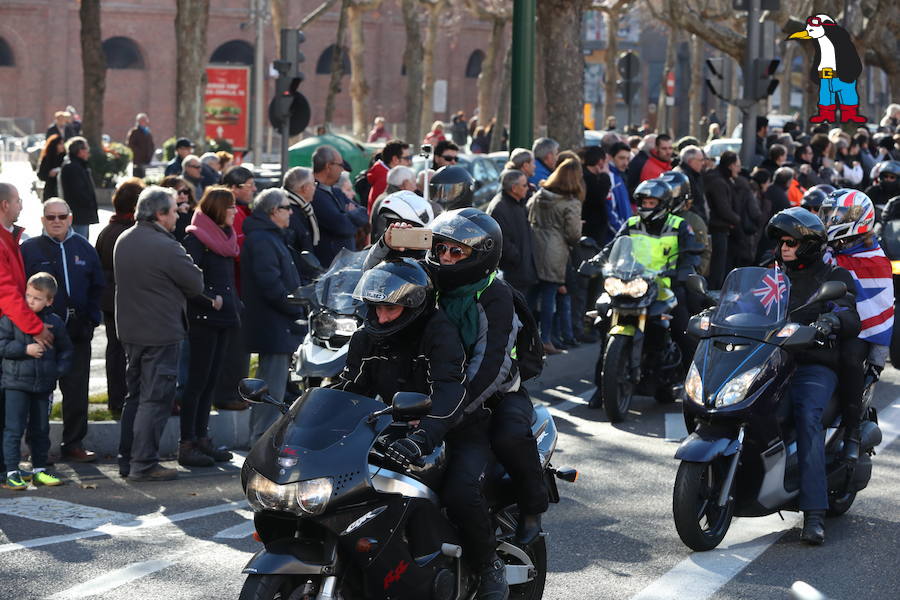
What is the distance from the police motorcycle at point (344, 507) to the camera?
5164 mm

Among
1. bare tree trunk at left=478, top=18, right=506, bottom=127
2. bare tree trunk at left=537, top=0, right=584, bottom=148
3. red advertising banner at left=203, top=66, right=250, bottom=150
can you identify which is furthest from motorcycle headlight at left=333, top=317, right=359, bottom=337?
bare tree trunk at left=478, top=18, right=506, bottom=127

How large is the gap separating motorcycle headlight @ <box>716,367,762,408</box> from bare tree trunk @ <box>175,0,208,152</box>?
2236 cm

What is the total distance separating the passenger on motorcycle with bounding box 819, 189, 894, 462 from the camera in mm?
8234

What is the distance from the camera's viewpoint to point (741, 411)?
7645mm

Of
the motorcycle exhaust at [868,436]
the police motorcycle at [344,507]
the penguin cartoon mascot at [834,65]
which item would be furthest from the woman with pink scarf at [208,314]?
the penguin cartoon mascot at [834,65]

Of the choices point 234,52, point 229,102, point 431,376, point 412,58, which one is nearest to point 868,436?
point 431,376

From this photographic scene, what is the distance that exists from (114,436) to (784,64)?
4919 cm

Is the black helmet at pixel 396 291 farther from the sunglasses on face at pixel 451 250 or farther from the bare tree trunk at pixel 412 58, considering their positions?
the bare tree trunk at pixel 412 58

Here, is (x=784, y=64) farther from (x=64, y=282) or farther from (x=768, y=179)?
(x=64, y=282)

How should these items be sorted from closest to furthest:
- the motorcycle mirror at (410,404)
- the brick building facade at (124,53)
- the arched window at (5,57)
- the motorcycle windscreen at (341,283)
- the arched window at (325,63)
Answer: the motorcycle mirror at (410,404), the motorcycle windscreen at (341,283), the brick building facade at (124,53), the arched window at (5,57), the arched window at (325,63)

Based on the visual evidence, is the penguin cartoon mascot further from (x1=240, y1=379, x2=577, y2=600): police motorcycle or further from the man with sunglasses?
(x1=240, y1=379, x2=577, y2=600): police motorcycle

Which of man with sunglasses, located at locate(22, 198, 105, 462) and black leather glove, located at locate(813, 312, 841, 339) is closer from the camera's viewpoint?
black leather glove, located at locate(813, 312, 841, 339)

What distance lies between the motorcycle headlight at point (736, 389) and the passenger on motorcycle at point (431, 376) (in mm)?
2057

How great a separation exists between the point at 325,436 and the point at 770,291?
3405mm
